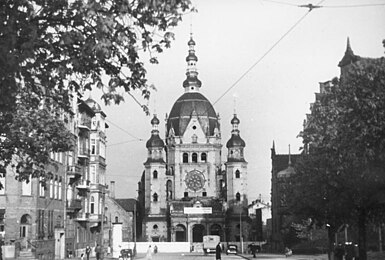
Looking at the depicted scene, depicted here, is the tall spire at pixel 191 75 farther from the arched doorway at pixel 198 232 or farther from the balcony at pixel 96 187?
the balcony at pixel 96 187

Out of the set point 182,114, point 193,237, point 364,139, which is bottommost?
point 193,237

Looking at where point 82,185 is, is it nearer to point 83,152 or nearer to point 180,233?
point 83,152

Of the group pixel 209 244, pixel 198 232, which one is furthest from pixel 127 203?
pixel 209 244

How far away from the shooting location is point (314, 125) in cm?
3303

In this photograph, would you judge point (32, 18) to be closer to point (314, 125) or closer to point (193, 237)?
point (314, 125)

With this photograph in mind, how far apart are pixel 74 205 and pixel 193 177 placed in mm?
71951

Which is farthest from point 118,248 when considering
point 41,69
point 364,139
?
point 41,69

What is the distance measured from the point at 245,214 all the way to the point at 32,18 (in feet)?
371

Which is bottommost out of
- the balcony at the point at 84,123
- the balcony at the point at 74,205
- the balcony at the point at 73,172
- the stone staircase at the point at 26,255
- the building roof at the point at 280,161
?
the stone staircase at the point at 26,255

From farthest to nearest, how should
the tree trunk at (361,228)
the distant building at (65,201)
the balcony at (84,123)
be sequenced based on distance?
1. the balcony at (84,123)
2. the distant building at (65,201)
3. the tree trunk at (361,228)

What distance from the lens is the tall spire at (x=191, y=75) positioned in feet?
454

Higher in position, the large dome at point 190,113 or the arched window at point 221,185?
the large dome at point 190,113

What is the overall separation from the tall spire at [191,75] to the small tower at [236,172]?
1412 cm

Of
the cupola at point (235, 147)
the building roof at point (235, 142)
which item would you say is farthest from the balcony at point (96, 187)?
the building roof at point (235, 142)
